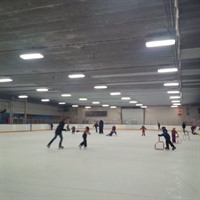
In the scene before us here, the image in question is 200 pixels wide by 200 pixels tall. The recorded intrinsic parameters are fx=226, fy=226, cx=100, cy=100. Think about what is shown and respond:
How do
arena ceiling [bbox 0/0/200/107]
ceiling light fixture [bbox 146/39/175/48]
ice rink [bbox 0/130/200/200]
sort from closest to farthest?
1. ice rink [bbox 0/130/200/200]
2. arena ceiling [bbox 0/0/200/107]
3. ceiling light fixture [bbox 146/39/175/48]

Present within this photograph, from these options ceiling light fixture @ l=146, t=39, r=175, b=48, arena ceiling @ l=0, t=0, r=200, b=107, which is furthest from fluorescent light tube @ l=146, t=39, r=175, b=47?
arena ceiling @ l=0, t=0, r=200, b=107

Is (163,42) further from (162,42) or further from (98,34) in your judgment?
(98,34)

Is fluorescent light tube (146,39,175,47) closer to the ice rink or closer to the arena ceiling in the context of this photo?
the arena ceiling

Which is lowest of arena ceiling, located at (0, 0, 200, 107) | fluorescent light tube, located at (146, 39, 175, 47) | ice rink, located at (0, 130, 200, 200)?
ice rink, located at (0, 130, 200, 200)

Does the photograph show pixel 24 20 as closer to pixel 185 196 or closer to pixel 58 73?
pixel 185 196

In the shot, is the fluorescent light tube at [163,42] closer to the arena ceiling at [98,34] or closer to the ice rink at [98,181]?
the arena ceiling at [98,34]

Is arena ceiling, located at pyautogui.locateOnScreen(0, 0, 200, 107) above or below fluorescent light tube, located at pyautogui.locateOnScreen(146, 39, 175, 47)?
above

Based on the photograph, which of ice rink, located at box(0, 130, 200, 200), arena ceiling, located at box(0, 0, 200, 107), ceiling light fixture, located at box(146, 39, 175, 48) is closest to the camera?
ice rink, located at box(0, 130, 200, 200)

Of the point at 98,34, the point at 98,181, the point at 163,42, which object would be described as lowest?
the point at 98,181

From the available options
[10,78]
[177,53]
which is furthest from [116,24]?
[10,78]

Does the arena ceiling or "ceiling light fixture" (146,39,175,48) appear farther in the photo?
"ceiling light fixture" (146,39,175,48)

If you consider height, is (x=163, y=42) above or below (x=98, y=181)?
above

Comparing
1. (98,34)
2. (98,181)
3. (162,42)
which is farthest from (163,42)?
(98,181)

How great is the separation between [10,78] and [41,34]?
30.9 ft
